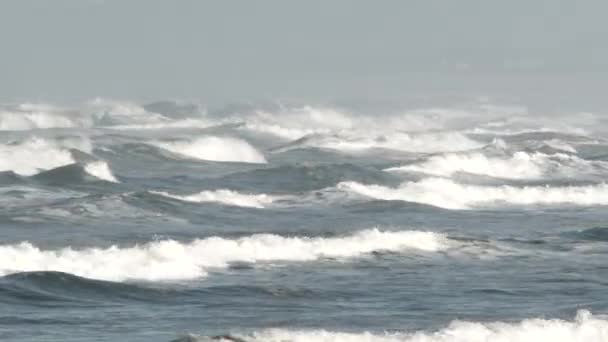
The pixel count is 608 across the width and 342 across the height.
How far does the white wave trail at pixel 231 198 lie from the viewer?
6181 cm

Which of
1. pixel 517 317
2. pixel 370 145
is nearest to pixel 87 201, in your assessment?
pixel 517 317

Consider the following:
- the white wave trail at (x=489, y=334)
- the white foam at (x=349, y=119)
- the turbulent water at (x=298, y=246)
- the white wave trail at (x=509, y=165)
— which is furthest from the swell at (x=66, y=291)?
the white foam at (x=349, y=119)

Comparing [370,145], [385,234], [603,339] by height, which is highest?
[370,145]

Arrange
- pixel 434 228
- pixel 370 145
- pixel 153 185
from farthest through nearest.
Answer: pixel 370 145
pixel 153 185
pixel 434 228

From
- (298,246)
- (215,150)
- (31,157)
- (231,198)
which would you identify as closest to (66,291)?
(298,246)

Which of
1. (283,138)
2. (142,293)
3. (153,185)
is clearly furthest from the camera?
(283,138)

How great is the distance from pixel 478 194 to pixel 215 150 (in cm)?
2790

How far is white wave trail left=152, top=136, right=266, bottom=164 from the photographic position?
93.0 m

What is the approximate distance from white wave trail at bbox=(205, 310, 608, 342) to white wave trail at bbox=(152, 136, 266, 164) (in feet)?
191

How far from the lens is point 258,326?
109 ft

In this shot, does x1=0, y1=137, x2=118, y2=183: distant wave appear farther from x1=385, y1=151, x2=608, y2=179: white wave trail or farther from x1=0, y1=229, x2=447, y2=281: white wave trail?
x1=0, y1=229, x2=447, y2=281: white wave trail

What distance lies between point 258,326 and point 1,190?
3148 centimetres

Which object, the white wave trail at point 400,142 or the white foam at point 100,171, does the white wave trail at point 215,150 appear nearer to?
the white wave trail at point 400,142

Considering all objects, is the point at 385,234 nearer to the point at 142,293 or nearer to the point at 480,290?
the point at 480,290
